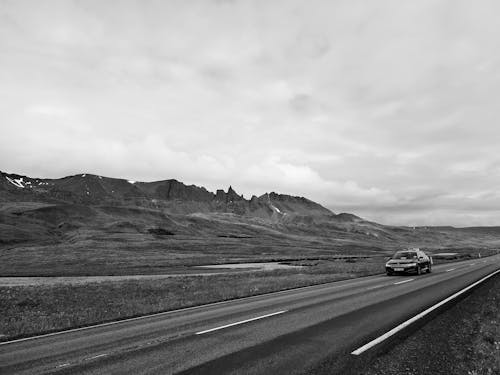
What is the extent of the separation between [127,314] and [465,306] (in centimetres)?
1337

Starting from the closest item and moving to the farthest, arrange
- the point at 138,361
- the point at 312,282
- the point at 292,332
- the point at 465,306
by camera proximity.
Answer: the point at 138,361 → the point at 292,332 → the point at 465,306 → the point at 312,282

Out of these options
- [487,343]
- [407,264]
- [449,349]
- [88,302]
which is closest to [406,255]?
[407,264]

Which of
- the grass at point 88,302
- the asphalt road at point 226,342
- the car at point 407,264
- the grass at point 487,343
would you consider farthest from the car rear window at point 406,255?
the grass at point 487,343

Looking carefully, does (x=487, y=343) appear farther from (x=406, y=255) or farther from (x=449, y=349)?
(x=406, y=255)

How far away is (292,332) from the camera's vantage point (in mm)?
10992

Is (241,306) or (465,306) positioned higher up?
(465,306)

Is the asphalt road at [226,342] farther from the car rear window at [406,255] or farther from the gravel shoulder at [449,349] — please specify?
the car rear window at [406,255]

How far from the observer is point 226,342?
9.96m

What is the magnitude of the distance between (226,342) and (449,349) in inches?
207

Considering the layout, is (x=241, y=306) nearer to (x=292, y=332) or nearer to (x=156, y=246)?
(x=292, y=332)

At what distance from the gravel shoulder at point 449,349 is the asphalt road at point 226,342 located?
0.56 metres

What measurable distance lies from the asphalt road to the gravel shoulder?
564 mm

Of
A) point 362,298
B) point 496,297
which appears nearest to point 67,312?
point 362,298

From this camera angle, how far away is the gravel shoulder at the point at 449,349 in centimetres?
763
